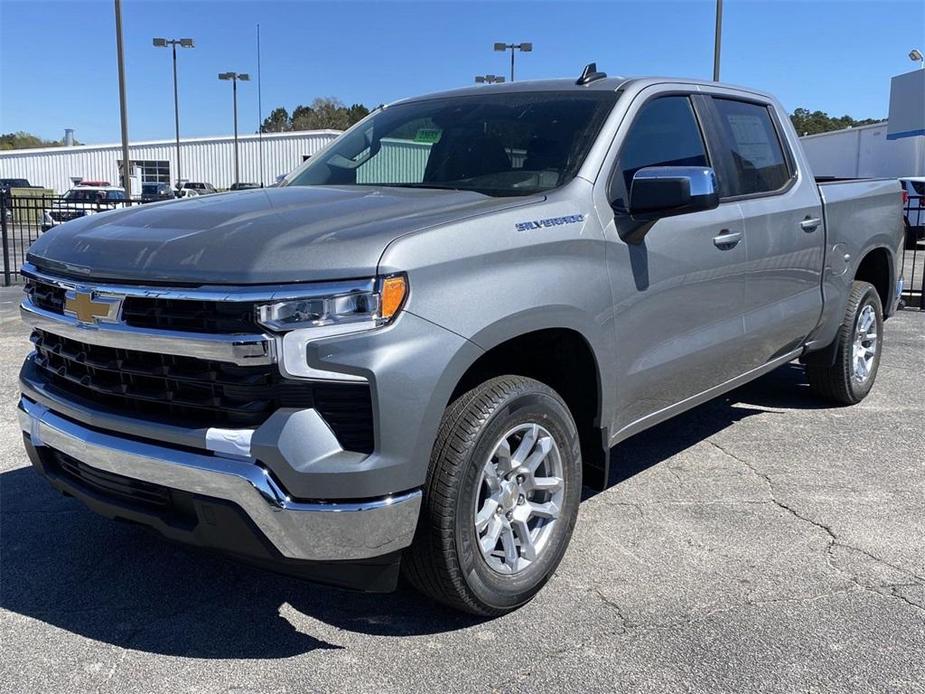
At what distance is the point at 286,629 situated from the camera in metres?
3.17

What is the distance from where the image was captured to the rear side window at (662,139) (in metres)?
3.83

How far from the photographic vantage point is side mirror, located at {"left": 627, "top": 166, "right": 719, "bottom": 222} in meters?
3.41

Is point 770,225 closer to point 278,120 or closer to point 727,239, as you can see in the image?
point 727,239

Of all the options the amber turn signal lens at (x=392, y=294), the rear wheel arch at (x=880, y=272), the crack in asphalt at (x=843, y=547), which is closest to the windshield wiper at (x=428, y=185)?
the amber turn signal lens at (x=392, y=294)

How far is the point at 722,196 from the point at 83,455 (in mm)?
3114

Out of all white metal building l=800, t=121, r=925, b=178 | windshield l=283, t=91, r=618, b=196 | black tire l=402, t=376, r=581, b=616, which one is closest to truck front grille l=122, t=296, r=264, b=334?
black tire l=402, t=376, r=581, b=616

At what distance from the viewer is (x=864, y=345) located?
20.9 ft

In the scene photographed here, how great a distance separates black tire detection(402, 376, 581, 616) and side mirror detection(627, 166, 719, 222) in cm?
85

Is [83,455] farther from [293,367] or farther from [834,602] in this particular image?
[834,602]

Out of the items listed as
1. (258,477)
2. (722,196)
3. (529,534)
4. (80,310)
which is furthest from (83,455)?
(722,196)

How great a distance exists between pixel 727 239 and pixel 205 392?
265cm

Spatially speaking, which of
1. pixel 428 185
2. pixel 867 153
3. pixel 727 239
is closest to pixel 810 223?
pixel 727 239

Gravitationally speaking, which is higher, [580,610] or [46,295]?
[46,295]

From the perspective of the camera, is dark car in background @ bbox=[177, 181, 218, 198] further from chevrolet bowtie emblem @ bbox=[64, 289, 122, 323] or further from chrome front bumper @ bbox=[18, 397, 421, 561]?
chrome front bumper @ bbox=[18, 397, 421, 561]
